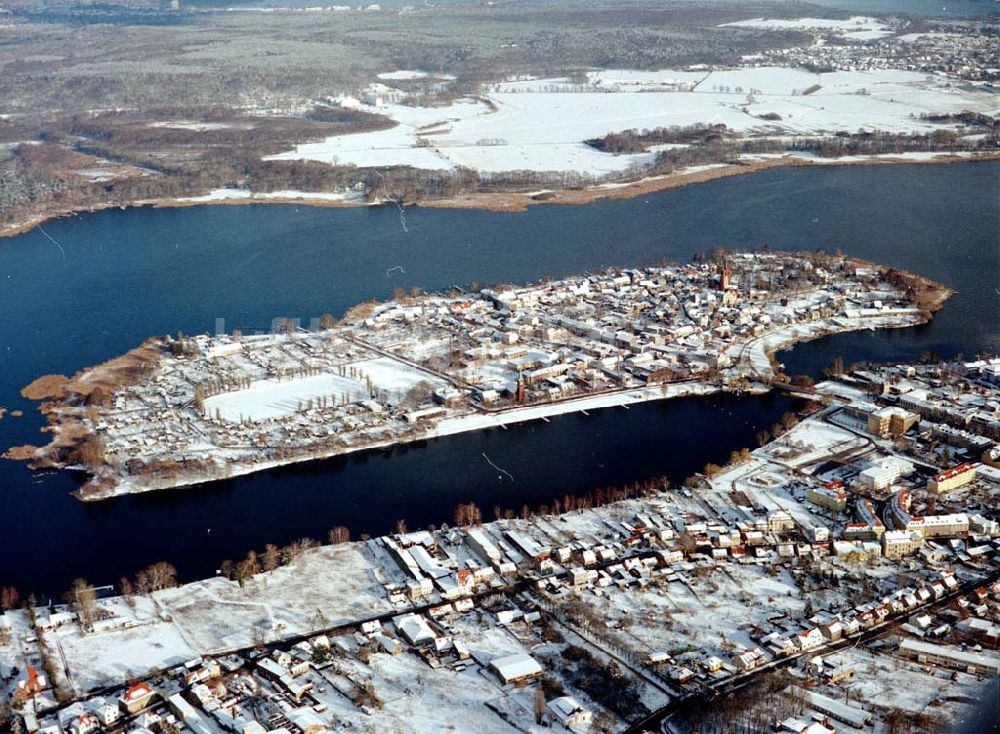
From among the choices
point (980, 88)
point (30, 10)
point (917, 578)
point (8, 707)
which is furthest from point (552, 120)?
point (30, 10)

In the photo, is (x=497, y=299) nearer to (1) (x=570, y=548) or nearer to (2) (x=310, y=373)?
(2) (x=310, y=373)

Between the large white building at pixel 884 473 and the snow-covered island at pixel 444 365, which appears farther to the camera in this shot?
the snow-covered island at pixel 444 365

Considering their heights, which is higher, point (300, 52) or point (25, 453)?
point (300, 52)

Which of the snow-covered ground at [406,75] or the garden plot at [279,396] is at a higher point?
the snow-covered ground at [406,75]

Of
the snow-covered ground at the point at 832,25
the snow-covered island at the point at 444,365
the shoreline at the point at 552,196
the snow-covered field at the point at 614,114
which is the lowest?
the snow-covered island at the point at 444,365

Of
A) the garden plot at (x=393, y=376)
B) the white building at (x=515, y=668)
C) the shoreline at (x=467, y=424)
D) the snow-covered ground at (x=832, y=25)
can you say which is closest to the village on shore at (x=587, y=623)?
the white building at (x=515, y=668)

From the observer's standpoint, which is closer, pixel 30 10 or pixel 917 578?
pixel 917 578

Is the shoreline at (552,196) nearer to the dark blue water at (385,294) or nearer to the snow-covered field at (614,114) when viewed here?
the dark blue water at (385,294)
